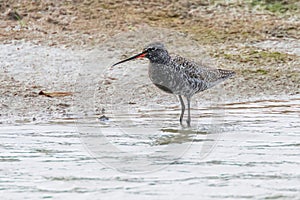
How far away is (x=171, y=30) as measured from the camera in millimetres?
14281

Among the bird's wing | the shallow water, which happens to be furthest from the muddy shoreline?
the shallow water

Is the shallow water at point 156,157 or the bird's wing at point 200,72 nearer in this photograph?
the shallow water at point 156,157

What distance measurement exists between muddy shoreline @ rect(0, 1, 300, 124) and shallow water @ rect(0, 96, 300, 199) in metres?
0.96

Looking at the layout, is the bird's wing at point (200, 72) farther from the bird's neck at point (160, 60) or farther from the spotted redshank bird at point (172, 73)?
the bird's neck at point (160, 60)

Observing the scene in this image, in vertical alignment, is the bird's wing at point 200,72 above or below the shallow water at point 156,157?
above

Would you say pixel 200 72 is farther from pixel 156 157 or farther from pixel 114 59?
pixel 114 59

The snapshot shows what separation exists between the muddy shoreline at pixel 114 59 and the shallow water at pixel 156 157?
3.15 ft

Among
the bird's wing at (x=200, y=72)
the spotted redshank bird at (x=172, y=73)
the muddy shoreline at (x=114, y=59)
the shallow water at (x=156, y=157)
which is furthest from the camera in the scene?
the muddy shoreline at (x=114, y=59)

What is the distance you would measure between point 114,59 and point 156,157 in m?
5.01

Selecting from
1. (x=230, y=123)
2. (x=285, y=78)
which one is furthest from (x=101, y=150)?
(x=285, y=78)

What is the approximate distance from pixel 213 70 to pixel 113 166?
343 cm

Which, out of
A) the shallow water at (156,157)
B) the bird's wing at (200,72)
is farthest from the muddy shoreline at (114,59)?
the shallow water at (156,157)

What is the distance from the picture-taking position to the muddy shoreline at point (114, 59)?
1155 centimetres

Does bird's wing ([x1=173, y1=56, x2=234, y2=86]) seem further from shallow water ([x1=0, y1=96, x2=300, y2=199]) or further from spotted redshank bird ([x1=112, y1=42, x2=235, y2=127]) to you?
shallow water ([x1=0, y1=96, x2=300, y2=199])
